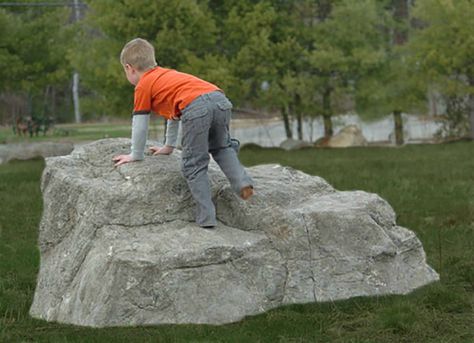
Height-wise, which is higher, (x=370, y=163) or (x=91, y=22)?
(x=91, y=22)

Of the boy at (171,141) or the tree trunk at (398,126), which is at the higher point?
the boy at (171,141)

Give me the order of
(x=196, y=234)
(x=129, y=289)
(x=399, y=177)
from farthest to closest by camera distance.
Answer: (x=399, y=177), (x=196, y=234), (x=129, y=289)

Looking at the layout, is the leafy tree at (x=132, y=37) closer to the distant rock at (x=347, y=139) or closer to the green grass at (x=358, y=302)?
the distant rock at (x=347, y=139)

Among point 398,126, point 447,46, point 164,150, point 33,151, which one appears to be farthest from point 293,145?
point 164,150

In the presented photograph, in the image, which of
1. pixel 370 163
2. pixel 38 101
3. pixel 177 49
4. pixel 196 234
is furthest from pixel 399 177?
pixel 38 101

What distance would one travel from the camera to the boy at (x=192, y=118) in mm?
6797

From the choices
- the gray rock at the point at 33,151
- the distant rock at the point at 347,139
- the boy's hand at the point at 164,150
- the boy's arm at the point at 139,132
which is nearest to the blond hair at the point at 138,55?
the boy's arm at the point at 139,132

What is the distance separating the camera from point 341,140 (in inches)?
1252

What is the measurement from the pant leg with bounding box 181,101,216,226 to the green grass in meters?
0.90

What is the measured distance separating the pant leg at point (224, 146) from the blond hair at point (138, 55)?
59 centimetres

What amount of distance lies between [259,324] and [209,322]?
1.17ft

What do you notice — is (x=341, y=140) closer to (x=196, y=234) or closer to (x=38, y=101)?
(x=196, y=234)

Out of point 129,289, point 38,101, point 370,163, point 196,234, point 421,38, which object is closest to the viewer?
point 129,289

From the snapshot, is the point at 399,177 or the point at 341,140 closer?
the point at 399,177
